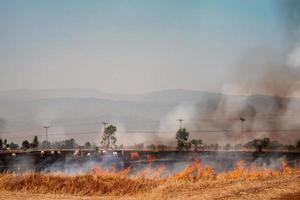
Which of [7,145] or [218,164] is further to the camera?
[7,145]

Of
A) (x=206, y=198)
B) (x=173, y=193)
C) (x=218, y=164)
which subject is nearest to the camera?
(x=206, y=198)

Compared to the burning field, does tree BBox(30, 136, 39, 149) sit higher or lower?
higher

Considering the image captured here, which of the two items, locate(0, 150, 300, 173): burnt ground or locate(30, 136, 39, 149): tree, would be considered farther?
locate(30, 136, 39, 149): tree

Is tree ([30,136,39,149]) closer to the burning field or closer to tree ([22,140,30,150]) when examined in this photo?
tree ([22,140,30,150])

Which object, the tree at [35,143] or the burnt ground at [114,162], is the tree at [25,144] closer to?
the tree at [35,143]

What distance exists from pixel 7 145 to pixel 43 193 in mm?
122322

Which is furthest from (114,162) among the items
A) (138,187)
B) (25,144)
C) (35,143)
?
(25,144)

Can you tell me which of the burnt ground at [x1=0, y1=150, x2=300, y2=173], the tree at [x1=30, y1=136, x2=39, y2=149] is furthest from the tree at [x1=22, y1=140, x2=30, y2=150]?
the burnt ground at [x1=0, y1=150, x2=300, y2=173]

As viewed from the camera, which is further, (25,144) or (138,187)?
(25,144)

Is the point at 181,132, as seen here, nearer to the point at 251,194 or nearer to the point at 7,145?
the point at 7,145

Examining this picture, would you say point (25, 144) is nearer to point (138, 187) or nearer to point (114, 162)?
point (114, 162)

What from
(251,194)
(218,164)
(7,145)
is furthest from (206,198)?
(7,145)

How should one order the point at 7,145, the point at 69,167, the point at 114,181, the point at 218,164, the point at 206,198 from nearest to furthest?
the point at 206,198 < the point at 114,181 < the point at 69,167 < the point at 218,164 < the point at 7,145

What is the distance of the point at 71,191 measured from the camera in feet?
70.7
